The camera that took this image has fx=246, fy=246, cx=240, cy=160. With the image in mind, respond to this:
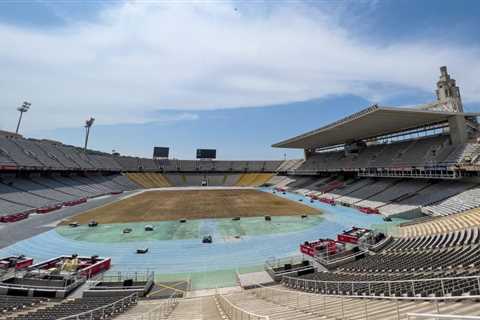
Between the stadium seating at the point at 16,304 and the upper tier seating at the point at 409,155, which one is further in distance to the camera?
the upper tier seating at the point at 409,155

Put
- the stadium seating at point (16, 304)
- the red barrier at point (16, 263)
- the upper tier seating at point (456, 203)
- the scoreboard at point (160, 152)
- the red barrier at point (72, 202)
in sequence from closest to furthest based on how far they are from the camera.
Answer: the stadium seating at point (16, 304)
the red barrier at point (16, 263)
the upper tier seating at point (456, 203)
the red barrier at point (72, 202)
the scoreboard at point (160, 152)

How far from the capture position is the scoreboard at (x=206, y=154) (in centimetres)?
10569

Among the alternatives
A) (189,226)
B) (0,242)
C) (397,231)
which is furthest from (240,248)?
(0,242)

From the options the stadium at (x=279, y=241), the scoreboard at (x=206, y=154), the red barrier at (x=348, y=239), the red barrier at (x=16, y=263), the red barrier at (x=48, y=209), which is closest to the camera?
the stadium at (x=279, y=241)

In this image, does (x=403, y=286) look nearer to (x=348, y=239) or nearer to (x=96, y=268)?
(x=348, y=239)

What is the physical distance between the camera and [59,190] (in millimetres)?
51625

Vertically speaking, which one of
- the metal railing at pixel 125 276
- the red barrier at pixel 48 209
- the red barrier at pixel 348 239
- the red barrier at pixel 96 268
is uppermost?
the red barrier at pixel 48 209

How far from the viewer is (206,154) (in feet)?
349

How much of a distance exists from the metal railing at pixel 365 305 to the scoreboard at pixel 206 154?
94.9 m

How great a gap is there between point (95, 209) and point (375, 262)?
4245 cm

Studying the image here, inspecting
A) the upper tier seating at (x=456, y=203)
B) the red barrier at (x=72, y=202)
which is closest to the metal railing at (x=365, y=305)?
the upper tier seating at (x=456, y=203)

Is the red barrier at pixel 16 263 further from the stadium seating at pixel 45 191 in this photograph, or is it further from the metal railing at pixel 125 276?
the stadium seating at pixel 45 191

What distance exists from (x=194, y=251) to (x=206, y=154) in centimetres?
8544

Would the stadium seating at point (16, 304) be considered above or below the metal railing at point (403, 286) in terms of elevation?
below
